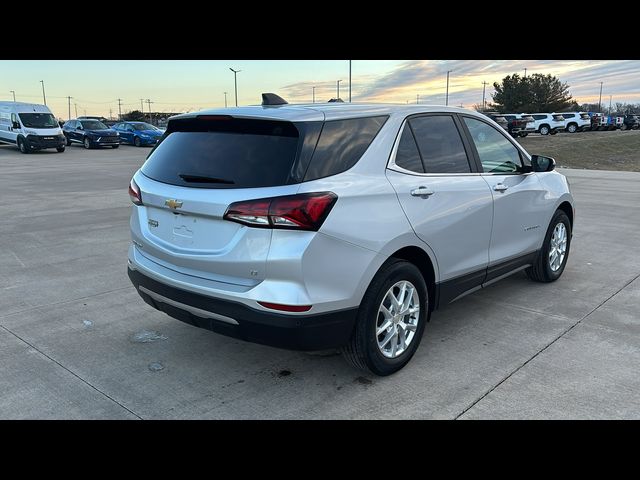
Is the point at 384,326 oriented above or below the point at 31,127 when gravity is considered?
below

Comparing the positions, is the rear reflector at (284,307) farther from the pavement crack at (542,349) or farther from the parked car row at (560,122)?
the parked car row at (560,122)

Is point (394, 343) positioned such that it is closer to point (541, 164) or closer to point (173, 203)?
point (173, 203)

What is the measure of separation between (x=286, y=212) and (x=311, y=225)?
16cm

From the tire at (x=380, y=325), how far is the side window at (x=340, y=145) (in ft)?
2.35

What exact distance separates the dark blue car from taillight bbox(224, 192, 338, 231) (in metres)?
31.4

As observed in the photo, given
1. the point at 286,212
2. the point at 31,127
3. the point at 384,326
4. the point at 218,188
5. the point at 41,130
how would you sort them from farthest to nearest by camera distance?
the point at 31,127
the point at 41,130
the point at 384,326
the point at 218,188
the point at 286,212

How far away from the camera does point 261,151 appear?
10.5 ft

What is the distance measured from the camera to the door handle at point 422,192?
3684 millimetres

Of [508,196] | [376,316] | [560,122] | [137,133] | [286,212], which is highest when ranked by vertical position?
[560,122]

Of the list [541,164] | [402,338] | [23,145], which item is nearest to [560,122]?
[23,145]

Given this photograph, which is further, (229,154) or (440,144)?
(440,144)

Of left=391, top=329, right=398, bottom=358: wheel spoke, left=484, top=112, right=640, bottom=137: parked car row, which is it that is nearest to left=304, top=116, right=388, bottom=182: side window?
left=391, top=329, right=398, bottom=358: wheel spoke

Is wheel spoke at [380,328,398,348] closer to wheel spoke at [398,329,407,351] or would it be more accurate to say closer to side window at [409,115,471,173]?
wheel spoke at [398,329,407,351]

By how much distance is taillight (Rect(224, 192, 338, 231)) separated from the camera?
298 centimetres
